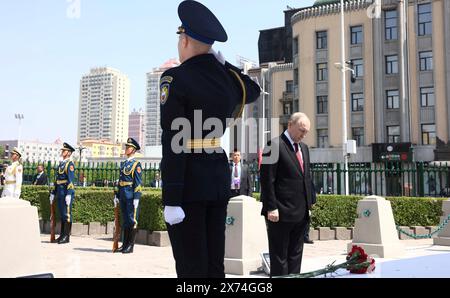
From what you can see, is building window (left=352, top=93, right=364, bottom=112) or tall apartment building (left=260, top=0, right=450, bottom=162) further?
building window (left=352, top=93, right=364, bottom=112)

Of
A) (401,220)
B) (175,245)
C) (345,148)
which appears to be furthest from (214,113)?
(345,148)

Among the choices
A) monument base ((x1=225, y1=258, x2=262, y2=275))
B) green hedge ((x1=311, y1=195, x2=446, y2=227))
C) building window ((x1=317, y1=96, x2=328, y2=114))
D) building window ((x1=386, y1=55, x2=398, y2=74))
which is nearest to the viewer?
monument base ((x1=225, y1=258, x2=262, y2=275))

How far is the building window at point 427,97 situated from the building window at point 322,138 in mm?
8130

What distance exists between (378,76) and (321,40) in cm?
627

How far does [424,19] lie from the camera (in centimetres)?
3709

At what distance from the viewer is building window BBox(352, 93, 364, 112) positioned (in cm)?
3975

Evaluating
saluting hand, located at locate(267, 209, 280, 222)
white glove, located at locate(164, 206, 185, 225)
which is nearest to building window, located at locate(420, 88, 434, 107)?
saluting hand, located at locate(267, 209, 280, 222)

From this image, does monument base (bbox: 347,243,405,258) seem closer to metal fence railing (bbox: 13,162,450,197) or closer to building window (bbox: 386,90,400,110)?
metal fence railing (bbox: 13,162,450,197)

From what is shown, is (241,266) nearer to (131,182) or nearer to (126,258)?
(126,258)

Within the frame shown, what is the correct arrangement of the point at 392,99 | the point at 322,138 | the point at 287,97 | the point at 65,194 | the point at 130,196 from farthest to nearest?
the point at 287,97, the point at 322,138, the point at 392,99, the point at 65,194, the point at 130,196

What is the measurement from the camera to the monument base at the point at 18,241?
321 cm

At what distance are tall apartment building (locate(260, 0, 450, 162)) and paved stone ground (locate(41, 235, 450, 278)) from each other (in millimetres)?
27394

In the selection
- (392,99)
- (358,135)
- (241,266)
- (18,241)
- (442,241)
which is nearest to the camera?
(18,241)

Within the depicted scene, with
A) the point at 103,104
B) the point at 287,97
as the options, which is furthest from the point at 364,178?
the point at 103,104
